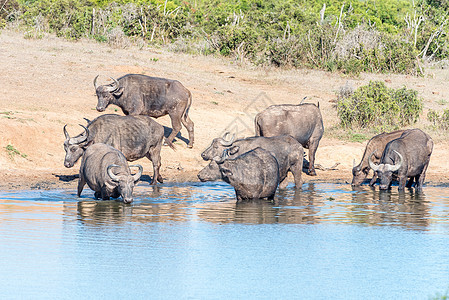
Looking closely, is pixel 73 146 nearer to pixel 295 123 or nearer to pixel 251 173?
pixel 251 173

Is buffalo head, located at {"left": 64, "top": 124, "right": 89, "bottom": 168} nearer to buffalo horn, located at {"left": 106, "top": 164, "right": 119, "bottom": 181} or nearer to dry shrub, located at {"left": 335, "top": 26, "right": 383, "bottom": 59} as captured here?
buffalo horn, located at {"left": 106, "top": 164, "right": 119, "bottom": 181}

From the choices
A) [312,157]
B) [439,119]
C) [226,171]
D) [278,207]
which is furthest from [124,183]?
[439,119]

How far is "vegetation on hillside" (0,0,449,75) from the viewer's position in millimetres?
29359

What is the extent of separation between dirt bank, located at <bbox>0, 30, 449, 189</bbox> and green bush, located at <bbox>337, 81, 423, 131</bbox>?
736 mm

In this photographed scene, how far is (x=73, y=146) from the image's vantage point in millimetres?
13406

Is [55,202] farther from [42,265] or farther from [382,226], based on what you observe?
[382,226]

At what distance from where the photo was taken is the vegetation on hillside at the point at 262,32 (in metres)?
29.4

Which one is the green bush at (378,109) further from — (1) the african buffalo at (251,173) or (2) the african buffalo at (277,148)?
(1) the african buffalo at (251,173)

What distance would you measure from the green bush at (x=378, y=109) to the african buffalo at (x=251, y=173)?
8.67 m

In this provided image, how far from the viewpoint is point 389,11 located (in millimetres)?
49188

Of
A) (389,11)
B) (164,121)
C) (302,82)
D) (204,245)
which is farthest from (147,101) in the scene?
(389,11)

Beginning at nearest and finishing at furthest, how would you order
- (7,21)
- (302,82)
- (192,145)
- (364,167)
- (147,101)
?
1. (364,167)
2. (147,101)
3. (192,145)
4. (302,82)
5. (7,21)

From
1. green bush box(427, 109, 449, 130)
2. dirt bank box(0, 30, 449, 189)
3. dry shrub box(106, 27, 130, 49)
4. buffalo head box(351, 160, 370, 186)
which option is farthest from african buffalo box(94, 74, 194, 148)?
dry shrub box(106, 27, 130, 49)

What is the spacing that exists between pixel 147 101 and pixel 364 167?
5221 mm
